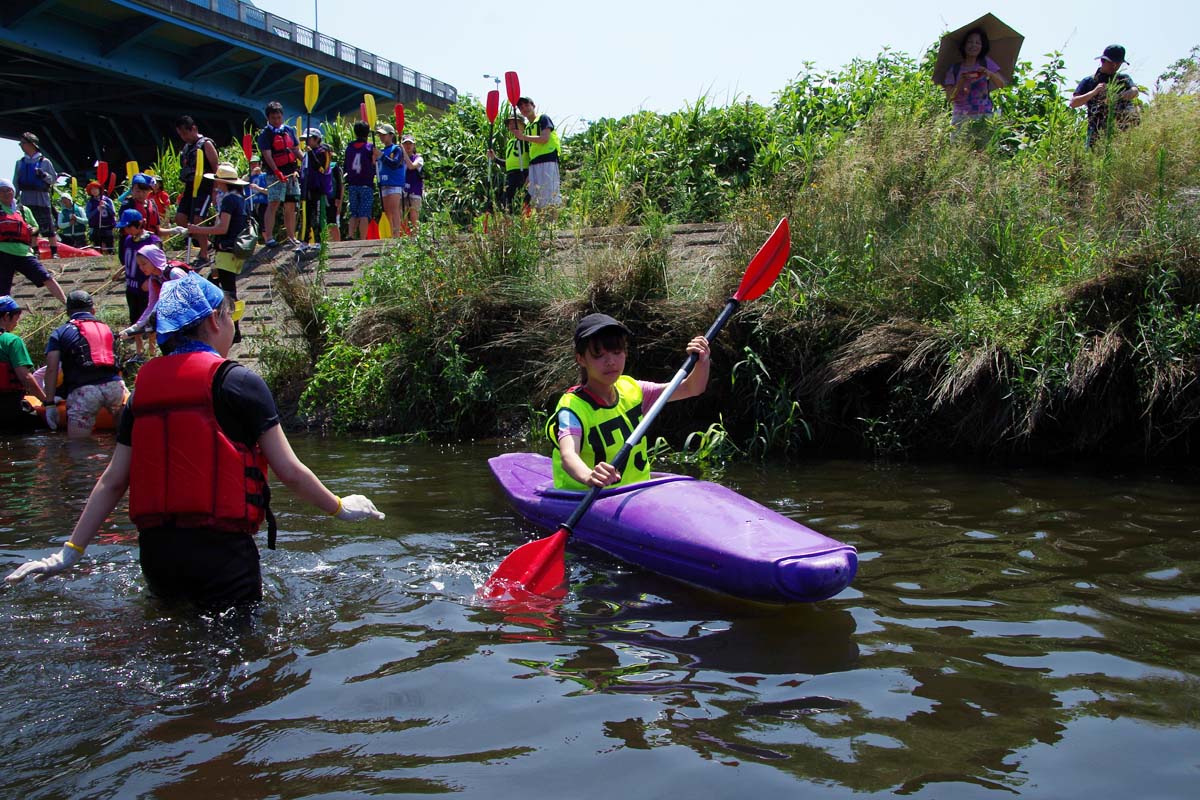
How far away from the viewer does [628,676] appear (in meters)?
2.77

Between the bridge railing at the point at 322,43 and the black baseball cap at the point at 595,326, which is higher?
the bridge railing at the point at 322,43

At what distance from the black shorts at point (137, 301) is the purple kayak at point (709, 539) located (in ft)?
19.5

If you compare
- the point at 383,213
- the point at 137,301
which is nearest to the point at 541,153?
the point at 383,213

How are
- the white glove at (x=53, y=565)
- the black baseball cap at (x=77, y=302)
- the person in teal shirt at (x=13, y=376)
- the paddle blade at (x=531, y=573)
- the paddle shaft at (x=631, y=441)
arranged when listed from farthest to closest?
1. the person in teal shirt at (x=13, y=376)
2. the black baseball cap at (x=77, y=302)
3. the paddle shaft at (x=631, y=441)
4. the paddle blade at (x=531, y=573)
5. the white glove at (x=53, y=565)

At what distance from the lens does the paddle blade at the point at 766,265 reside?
5301 mm

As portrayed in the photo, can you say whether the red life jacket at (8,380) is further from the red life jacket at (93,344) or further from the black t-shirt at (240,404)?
the black t-shirt at (240,404)

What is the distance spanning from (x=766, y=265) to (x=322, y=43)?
1059 inches

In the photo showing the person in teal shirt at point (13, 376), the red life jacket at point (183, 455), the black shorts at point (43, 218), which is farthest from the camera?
the black shorts at point (43, 218)

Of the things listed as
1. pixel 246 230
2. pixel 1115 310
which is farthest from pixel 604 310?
pixel 246 230

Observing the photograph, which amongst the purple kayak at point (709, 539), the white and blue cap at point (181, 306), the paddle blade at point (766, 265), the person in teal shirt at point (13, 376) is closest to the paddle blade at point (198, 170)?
the person in teal shirt at point (13, 376)

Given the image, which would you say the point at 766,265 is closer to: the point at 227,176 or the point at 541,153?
the point at 541,153

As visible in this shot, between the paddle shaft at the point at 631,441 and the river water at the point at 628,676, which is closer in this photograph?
the river water at the point at 628,676

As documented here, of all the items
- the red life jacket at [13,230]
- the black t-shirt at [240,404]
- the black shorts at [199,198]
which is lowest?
the black t-shirt at [240,404]

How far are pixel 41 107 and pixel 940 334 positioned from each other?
27914 millimetres
